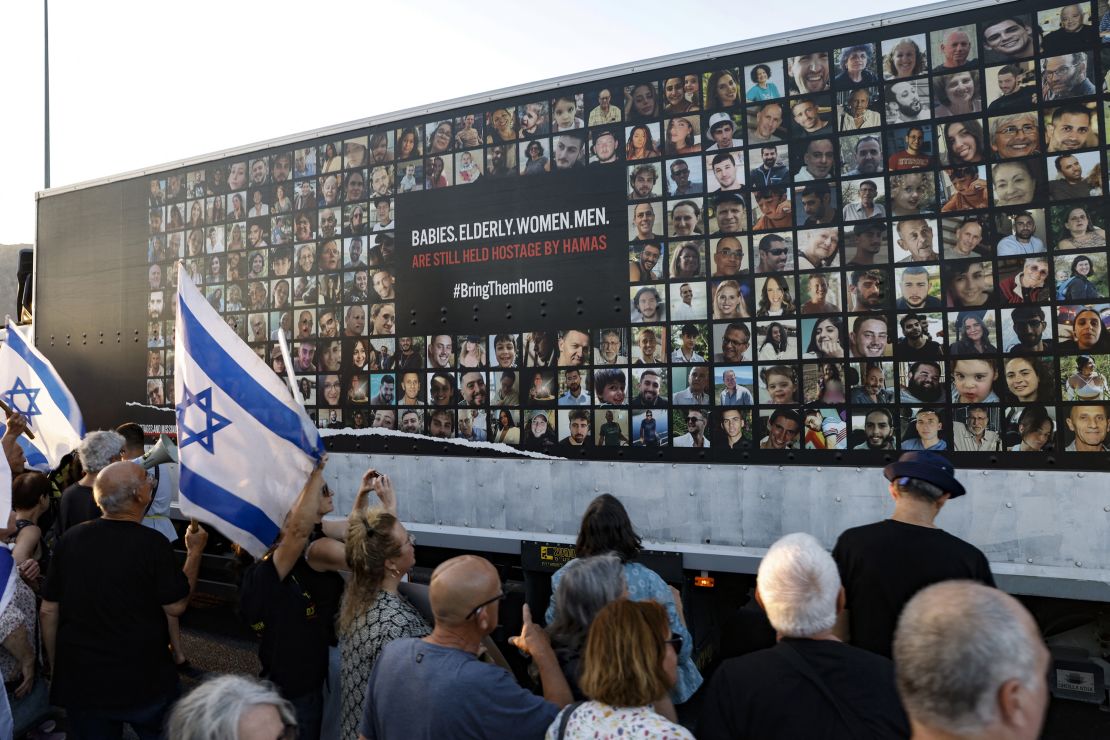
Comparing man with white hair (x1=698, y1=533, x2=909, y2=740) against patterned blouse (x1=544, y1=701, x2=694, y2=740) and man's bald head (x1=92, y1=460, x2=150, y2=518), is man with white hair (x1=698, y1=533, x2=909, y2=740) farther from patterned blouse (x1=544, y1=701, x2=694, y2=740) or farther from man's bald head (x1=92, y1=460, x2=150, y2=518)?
man's bald head (x1=92, y1=460, x2=150, y2=518)

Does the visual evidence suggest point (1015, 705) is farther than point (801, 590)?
No

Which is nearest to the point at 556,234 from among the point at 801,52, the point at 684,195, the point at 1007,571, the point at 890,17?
the point at 684,195

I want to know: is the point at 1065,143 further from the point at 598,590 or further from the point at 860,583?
the point at 598,590

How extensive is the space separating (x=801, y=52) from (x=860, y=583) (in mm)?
2796

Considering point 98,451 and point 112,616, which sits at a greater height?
point 98,451

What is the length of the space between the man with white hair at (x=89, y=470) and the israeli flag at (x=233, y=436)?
52.9 inches

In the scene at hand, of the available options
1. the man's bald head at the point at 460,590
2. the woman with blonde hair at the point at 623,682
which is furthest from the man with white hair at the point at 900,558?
the man's bald head at the point at 460,590

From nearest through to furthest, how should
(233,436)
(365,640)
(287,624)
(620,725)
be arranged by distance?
(620,725) < (365,640) < (287,624) < (233,436)

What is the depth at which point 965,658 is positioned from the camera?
1.33m

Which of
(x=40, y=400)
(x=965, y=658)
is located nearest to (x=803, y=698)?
(x=965, y=658)

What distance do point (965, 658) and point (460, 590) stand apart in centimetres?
141

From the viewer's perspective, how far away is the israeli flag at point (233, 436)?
3.57 metres

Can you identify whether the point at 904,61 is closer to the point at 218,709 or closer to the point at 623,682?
the point at 623,682

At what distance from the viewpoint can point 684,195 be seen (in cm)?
444
